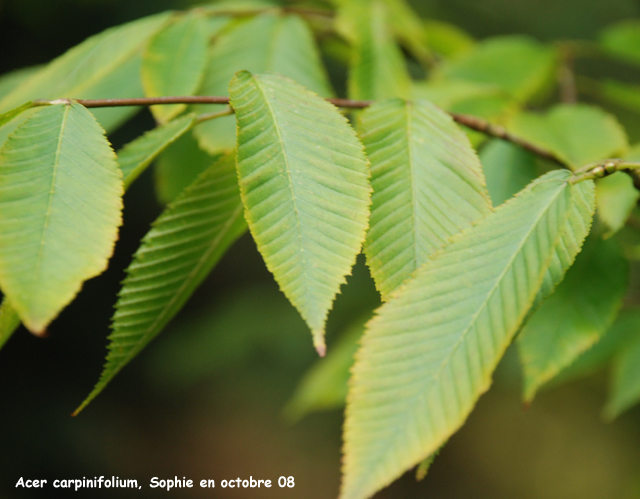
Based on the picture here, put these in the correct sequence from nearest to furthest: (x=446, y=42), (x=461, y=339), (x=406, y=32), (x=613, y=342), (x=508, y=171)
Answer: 1. (x=461, y=339)
2. (x=508, y=171)
3. (x=613, y=342)
4. (x=406, y=32)
5. (x=446, y=42)

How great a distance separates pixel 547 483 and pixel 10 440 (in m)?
3.51

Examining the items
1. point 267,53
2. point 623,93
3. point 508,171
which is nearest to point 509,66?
point 623,93

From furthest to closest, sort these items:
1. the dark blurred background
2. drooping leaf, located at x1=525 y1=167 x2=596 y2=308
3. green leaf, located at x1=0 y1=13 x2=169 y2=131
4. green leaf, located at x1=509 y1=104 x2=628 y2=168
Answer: the dark blurred background < green leaf, located at x1=509 y1=104 x2=628 y2=168 < green leaf, located at x1=0 y1=13 x2=169 y2=131 < drooping leaf, located at x1=525 y1=167 x2=596 y2=308

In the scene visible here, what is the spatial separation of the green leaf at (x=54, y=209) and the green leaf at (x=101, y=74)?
262 millimetres

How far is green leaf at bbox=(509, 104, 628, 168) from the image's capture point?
78 centimetres

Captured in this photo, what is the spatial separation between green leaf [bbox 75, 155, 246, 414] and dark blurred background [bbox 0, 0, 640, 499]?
1710mm

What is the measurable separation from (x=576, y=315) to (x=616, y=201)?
175 mm

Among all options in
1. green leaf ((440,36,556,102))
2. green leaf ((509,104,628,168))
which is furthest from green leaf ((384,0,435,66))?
green leaf ((509,104,628,168))

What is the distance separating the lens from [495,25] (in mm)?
2338

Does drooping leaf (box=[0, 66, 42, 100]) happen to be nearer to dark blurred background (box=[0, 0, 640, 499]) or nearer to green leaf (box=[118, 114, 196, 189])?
green leaf (box=[118, 114, 196, 189])

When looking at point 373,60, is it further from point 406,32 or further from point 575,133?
point 575,133

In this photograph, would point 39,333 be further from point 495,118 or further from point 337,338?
point 337,338

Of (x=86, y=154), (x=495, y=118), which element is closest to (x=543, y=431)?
(x=495, y=118)

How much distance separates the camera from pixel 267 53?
0.81 metres
